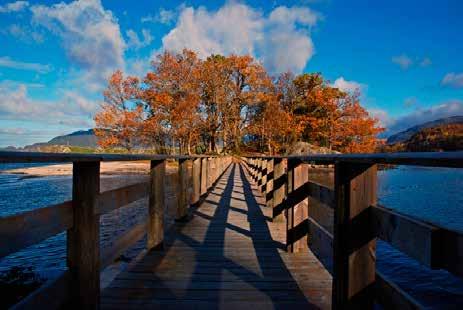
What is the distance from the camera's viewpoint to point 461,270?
1185 millimetres

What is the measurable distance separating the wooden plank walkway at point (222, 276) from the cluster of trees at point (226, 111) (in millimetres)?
23959

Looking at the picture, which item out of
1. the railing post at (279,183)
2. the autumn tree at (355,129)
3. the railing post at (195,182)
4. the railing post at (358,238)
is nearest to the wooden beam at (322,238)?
the railing post at (358,238)

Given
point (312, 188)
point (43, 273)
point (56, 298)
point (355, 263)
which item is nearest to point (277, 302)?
point (355, 263)

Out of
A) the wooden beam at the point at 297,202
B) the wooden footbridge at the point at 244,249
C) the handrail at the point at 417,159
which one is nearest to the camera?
the handrail at the point at 417,159

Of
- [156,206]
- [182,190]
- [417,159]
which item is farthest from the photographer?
[182,190]

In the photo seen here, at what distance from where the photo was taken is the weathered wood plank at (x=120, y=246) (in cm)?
237

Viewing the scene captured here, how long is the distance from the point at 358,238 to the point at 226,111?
31956 mm

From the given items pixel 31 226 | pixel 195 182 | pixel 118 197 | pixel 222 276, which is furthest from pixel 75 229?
pixel 195 182

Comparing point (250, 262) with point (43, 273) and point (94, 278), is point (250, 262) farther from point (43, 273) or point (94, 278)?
point (43, 273)

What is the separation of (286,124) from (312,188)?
105 feet

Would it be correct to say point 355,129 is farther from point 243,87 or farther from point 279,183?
point 279,183

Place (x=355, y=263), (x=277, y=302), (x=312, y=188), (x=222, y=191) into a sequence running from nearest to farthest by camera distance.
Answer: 1. (x=355, y=263)
2. (x=277, y=302)
3. (x=312, y=188)
4. (x=222, y=191)

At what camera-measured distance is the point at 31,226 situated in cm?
150

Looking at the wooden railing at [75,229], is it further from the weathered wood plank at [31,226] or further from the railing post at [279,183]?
the railing post at [279,183]
